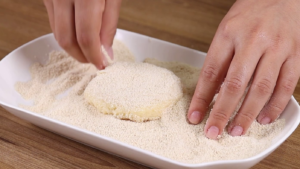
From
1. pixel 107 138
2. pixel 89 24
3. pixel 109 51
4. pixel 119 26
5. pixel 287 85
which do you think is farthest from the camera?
pixel 119 26

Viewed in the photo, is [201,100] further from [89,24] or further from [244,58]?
[89,24]

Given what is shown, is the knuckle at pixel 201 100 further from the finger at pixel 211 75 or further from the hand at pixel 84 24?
the hand at pixel 84 24

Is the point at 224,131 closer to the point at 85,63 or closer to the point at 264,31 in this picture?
the point at 264,31

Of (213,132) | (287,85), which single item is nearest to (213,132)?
(213,132)

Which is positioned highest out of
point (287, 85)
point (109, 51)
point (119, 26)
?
point (287, 85)

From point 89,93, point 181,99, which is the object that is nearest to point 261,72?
point 181,99

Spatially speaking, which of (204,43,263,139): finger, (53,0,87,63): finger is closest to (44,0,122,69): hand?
(53,0,87,63): finger
